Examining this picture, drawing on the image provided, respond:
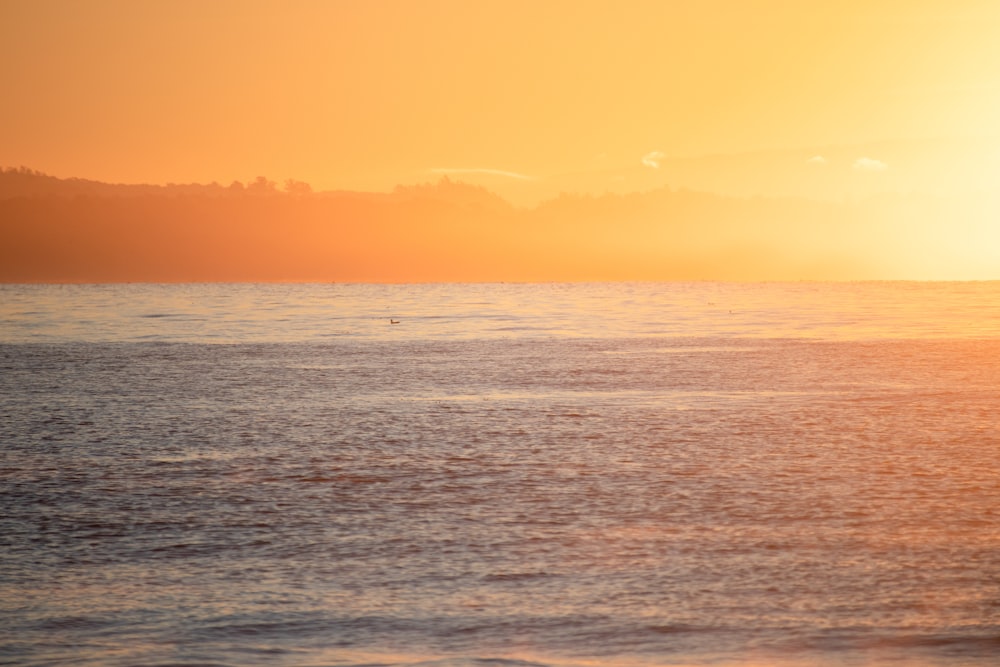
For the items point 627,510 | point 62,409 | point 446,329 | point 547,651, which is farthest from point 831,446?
point 446,329

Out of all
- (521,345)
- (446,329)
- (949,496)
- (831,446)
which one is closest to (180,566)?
(949,496)

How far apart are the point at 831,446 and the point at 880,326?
2545 inches

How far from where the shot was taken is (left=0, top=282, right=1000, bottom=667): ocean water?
11.0 m

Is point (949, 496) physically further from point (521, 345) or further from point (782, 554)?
point (521, 345)

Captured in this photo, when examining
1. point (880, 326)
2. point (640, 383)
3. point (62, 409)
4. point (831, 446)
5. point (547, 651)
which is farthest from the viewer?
point (880, 326)

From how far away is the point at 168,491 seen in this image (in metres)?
18.4

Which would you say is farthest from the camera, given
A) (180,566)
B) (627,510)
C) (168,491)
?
(168,491)

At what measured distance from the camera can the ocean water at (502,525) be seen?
10969 millimetres

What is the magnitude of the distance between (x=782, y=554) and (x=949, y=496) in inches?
206

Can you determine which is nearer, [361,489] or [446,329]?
[361,489]

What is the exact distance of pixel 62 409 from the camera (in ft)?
99.6

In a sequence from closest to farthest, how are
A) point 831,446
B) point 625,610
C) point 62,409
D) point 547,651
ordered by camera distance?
point 547,651
point 625,610
point 831,446
point 62,409

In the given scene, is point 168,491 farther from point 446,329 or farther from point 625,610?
point 446,329

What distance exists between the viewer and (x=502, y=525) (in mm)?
15641
